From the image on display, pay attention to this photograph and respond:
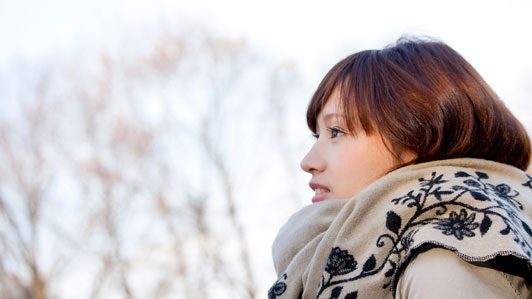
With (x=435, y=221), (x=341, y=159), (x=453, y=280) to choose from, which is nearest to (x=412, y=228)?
(x=435, y=221)

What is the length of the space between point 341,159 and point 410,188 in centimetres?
26

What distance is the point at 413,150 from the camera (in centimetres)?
132

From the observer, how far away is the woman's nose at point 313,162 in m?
1.44

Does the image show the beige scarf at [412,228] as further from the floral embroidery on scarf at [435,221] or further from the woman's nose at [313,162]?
the woman's nose at [313,162]

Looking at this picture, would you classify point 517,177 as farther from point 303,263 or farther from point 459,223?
point 303,263

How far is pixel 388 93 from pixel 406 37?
1.10 feet

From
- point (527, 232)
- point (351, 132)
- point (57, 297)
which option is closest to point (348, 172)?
point (351, 132)

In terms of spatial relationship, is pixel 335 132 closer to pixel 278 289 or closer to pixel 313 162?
pixel 313 162

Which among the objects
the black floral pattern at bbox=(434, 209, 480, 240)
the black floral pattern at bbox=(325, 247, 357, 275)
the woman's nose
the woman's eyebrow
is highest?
the woman's eyebrow

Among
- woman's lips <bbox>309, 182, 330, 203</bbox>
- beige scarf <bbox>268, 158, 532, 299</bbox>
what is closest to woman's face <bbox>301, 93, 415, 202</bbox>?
woman's lips <bbox>309, 182, 330, 203</bbox>

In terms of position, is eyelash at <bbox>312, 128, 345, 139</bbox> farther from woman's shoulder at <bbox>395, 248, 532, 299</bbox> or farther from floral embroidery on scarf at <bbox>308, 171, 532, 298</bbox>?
woman's shoulder at <bbox>395, 248, 532, 299</bbox>

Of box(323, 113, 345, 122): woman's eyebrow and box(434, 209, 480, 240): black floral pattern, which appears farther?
box(323, 113, 345, 122): woman's eyebrow

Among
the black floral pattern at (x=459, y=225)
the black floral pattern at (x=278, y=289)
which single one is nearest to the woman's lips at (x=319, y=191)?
the black floral pattern at (x=278, y=289)

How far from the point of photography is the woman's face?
53.9 inches
